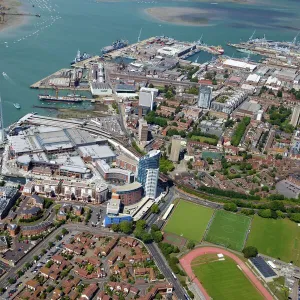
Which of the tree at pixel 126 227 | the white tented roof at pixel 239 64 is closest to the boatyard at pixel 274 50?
the white tented roof at pixel 239 64

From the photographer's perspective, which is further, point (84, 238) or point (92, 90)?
point (92, 90)

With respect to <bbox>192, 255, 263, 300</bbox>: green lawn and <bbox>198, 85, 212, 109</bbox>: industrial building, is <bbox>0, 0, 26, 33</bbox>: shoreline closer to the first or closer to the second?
<bbox>198, 85, 212, 109</bbox>: industrial building

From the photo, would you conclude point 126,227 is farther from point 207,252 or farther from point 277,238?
point 277,238

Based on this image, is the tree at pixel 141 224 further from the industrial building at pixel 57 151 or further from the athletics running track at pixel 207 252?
the industrial building at pixel 57 151

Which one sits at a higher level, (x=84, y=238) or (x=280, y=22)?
(x=280, y=22)

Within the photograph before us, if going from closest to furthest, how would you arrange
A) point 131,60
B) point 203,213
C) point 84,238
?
point 84,238 → point 203,213 → point 131,60

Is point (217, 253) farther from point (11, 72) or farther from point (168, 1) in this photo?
point (168, 1)

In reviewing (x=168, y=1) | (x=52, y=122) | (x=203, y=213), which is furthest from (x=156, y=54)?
(x=168, y=1)

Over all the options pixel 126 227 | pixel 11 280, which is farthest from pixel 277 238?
pixel 11 280
